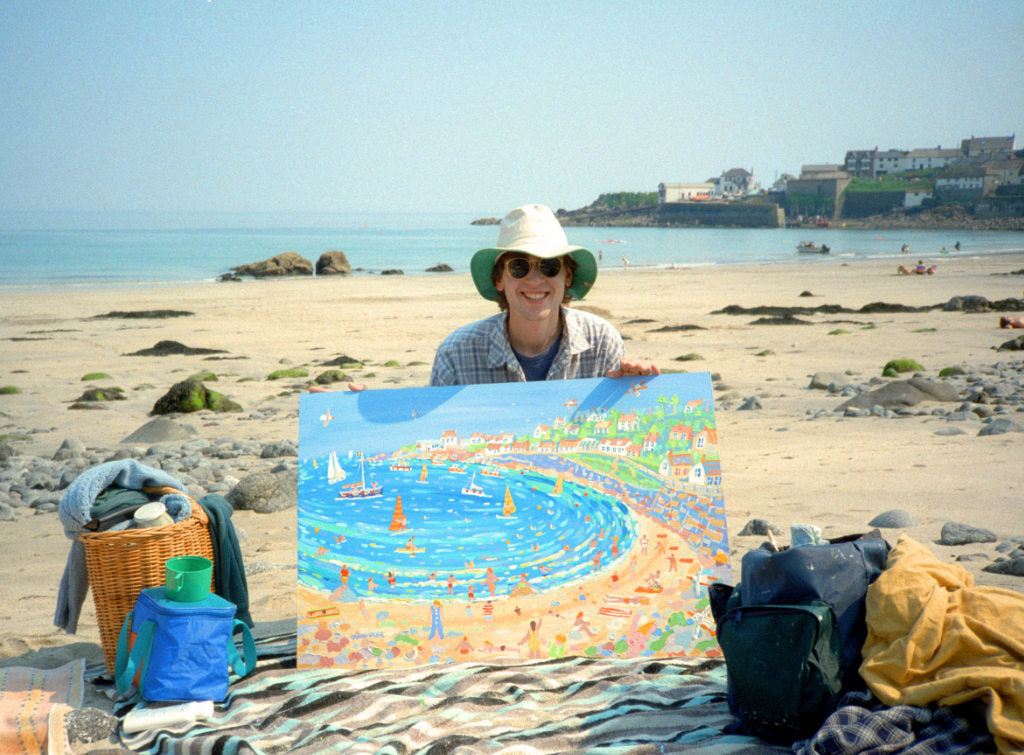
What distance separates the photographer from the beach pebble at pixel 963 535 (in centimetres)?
479

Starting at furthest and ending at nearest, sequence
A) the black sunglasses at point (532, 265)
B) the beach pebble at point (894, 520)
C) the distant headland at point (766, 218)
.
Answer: the distant headland at point (766, 218)
the beach pebble at point (894, 520)
the black sunglasses at point (532, 265)

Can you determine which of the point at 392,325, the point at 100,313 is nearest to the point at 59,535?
the point at 392,325

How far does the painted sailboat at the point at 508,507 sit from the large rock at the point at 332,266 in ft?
120

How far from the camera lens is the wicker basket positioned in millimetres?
3492

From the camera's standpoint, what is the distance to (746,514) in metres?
5.78

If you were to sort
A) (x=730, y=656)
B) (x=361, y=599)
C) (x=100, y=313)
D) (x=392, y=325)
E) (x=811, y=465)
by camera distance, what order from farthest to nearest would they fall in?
(x=100, y=313)
(x=392, y=325)
(x=811, y=465)
(x=361, y=599)
(x=730, y=656)

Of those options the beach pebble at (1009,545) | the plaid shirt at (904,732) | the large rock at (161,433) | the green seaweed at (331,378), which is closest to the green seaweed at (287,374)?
the green seaweed at (331,378)

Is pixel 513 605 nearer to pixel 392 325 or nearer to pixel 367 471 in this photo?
pixel 367 471

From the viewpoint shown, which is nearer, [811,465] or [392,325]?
[811,465]

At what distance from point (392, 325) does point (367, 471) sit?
16365mm

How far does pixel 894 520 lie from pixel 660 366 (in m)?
7.73

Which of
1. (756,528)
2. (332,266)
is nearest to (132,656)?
(756,528)

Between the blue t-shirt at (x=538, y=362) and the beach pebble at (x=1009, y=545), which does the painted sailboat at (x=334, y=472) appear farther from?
the beach pebble at (x=1009, y=545)

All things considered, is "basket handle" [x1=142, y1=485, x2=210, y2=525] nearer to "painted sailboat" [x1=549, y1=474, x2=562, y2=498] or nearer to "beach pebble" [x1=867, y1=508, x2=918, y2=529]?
"painted sailboat" [x1=549, y1=474, x2=562, y2=498]
